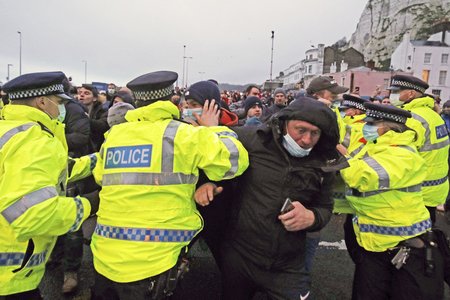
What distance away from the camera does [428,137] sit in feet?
15.4

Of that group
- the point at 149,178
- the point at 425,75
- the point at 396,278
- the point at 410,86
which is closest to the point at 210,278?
the point at 396,278

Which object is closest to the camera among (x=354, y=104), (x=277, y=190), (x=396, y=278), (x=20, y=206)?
(x=20, y=206)

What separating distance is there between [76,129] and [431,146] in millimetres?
4898

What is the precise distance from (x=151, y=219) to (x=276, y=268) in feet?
3.25

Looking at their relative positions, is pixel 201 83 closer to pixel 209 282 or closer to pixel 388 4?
pixel 209 282

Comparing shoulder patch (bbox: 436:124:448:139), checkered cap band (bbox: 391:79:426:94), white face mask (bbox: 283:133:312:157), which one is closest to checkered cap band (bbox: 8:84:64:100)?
white face mask (bbox: 283:133:312:157)

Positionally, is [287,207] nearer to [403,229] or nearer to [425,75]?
[403,229]

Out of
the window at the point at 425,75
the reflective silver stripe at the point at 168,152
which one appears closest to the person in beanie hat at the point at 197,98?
the reflective silver stripe at the point at 168,152

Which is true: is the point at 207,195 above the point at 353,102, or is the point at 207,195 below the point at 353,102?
below

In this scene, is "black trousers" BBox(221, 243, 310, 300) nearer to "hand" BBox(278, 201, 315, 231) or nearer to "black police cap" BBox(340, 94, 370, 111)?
"hand" BBox(278, 201, 315, 231)

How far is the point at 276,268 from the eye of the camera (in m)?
2.52

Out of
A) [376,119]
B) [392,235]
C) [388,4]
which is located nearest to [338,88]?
[376,119]

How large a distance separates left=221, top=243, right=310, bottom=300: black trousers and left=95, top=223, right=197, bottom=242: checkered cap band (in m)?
0.58

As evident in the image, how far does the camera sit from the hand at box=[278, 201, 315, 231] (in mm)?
2385
